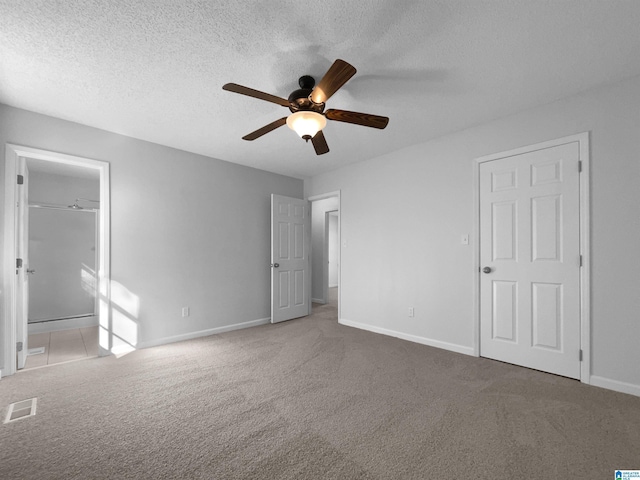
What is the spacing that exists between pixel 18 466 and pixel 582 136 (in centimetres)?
463

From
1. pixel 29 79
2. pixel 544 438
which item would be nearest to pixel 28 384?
pixel 29 79

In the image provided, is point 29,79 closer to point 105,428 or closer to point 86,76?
point 86,76

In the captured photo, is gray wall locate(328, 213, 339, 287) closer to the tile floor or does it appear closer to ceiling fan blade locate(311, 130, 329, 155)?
the tile floor

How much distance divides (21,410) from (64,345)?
182 centimetres

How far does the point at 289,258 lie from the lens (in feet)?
16.0

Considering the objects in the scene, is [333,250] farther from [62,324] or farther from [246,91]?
[246,91]

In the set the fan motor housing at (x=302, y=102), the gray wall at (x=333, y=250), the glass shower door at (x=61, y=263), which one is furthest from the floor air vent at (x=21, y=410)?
the gray wall at (x=333, y=250)

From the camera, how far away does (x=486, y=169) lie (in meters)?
3.13

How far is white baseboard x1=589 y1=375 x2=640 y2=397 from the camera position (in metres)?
2.27

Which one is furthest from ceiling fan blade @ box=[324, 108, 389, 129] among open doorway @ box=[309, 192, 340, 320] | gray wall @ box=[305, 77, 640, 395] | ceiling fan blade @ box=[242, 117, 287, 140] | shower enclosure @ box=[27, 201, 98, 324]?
shower enclosure @ box=[27, 201, 98, 324]

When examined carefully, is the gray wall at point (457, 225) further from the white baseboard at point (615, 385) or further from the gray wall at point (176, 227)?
the gray wall at point (176, 227)

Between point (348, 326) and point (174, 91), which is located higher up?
point (174, 91)

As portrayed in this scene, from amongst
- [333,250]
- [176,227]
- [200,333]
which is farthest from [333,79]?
[333,250]

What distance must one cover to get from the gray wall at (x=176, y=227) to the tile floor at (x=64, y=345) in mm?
592
